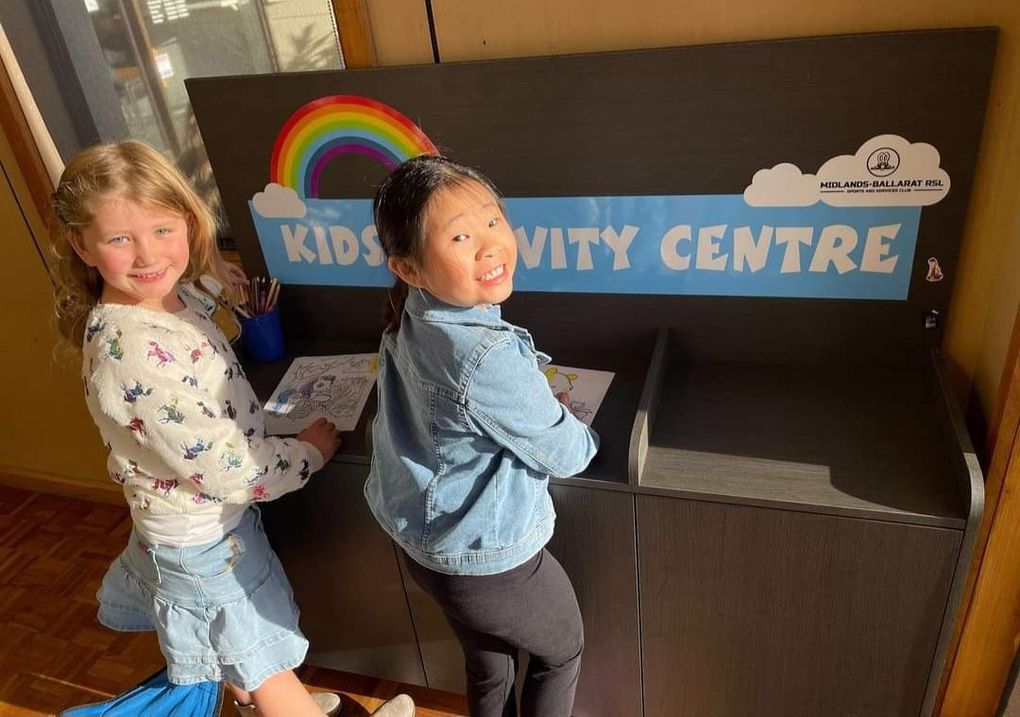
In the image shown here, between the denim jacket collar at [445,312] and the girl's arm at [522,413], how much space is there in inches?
1.8

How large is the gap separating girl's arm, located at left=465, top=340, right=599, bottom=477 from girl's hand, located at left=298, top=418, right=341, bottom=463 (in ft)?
1.42

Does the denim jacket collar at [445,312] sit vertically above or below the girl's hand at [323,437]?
above

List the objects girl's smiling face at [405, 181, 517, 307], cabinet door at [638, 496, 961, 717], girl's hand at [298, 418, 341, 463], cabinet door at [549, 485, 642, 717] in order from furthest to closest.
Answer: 1. girl's hand at [298, 418, 341, 463]
2. cabinet door at [549, 485, 642, 717]
3. cabinet door at [638, 496, 961, 717]
4. girl's smiling face at [405, 181, 517, 307]

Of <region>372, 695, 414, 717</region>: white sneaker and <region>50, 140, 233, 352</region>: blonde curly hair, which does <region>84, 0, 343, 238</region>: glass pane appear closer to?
<region>50, 140, 233, 352</region>: blonde curly hair

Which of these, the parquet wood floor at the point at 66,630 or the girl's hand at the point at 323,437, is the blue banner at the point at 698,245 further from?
the parquet wood floor at the point at 66,630

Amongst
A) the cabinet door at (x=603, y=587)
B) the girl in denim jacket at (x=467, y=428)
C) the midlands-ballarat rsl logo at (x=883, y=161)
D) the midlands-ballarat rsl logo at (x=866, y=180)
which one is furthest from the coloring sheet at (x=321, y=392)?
the midlands-ballarat rsl logo at (x=883, y=161)

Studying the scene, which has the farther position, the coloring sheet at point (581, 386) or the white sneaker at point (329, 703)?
the white sneaker at point (329, 703)

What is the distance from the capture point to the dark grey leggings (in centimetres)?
114

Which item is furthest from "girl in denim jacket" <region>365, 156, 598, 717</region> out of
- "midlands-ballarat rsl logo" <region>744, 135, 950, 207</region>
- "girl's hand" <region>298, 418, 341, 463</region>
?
"midlands-ballarat rsl logo" <region>744, 135, 950, 207</region>

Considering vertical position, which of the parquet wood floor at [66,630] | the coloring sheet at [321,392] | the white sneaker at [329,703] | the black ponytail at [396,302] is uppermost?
the black ponytail at [396,302]

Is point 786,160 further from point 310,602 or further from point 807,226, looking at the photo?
point 310,602

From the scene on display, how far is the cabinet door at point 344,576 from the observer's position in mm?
1445

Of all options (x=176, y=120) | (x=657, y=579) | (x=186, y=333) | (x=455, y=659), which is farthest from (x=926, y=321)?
(x=176, y=120)

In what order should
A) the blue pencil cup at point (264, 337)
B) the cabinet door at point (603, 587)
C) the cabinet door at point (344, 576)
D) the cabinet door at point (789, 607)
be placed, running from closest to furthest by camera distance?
the cabinet door at point (789, 607), the cabinet door at point (603, 587), the cabinet door at point (344, 576), the blue pencil cup at point (264, 337)
